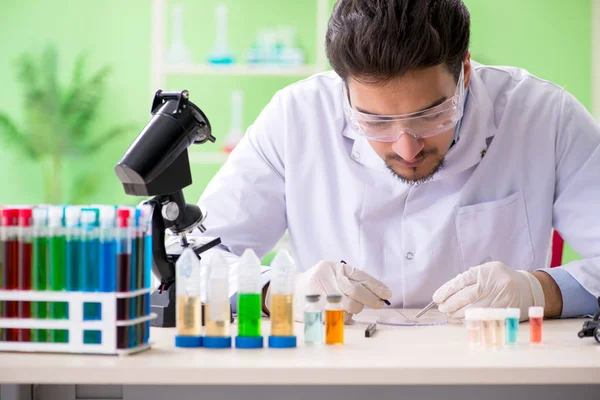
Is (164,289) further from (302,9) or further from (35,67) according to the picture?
(35,67)

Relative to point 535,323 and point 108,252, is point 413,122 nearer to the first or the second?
point 535,323

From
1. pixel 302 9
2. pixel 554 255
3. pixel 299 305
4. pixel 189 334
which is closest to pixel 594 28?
pixel 302 9

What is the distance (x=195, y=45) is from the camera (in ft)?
16.9

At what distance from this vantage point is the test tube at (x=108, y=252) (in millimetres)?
1176

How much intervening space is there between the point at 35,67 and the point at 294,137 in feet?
12.0

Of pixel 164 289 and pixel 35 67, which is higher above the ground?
pixel 35 67

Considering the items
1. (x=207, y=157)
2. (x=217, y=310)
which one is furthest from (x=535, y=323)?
(x=207, y=157)

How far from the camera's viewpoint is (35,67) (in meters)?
5.27

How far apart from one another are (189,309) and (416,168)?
819 millimetres

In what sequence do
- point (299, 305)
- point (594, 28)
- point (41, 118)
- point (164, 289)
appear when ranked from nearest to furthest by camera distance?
point (164, 289)
point (299, 305)
point (594, 28)
point (41, 118)

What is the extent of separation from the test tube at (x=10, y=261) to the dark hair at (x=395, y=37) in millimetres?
849

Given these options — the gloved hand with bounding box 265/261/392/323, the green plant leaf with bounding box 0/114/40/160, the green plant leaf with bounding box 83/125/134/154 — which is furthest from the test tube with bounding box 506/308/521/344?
the green plant leaf with bounding box 0/114/40/160

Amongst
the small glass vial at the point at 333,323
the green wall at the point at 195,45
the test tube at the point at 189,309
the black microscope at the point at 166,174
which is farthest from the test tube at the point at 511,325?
the green wall at the point at 195,45

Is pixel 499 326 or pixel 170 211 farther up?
pixel 170 211
